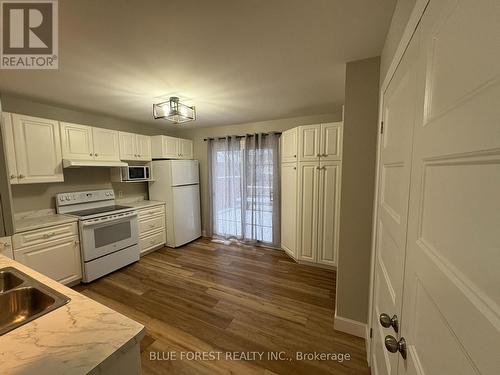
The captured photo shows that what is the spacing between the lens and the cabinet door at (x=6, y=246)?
2.00 metres

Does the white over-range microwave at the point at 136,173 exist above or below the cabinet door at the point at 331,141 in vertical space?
below

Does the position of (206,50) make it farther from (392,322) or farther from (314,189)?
(314,189)

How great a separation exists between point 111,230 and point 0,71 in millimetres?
1934

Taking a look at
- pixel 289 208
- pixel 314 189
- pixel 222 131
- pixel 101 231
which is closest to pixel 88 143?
pixel 101 231

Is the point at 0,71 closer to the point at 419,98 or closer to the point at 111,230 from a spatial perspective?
the point at 111,230

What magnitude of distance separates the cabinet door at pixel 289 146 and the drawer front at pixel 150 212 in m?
2.34

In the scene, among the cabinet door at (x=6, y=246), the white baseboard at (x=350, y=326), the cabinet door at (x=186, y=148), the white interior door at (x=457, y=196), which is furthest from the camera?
the cabinet door at (x=186, y=148)

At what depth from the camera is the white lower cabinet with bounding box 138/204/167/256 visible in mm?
3406

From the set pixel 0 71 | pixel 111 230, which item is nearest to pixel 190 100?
pixel 0 71

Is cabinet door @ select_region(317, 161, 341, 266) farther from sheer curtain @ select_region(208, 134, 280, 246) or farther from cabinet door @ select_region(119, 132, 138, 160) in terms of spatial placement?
cabinet door @ select_region(119, 132, 138, 160)

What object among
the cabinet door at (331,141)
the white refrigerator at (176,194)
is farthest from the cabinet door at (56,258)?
the cabinet door at (331,141)

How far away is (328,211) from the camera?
9.20 feet

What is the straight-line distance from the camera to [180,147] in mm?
4047

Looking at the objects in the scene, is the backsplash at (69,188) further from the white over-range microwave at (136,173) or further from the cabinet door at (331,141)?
the cabinet door at (331,141)
